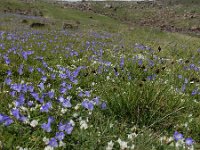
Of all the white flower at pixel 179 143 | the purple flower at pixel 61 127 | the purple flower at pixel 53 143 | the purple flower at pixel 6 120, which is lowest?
the white flower at pixel 179 143

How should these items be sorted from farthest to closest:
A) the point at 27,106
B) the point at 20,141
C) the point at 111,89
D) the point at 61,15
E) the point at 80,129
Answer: the point at 61,15
the point at 111,89
the point at 27,106
the point at 80,129
the point at 20,141

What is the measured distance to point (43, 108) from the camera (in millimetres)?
4426

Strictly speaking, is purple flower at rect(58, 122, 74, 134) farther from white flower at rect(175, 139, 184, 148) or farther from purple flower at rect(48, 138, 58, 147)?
white flower at rect(175, 139, 184, 148)

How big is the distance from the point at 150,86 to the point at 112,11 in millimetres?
91336

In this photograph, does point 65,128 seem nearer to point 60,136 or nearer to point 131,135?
point 60,136

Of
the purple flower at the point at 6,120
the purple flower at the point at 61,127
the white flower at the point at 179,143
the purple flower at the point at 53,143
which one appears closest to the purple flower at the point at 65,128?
the purple flower at the point at 61,127

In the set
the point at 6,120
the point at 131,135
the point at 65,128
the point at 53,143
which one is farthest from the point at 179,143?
the point at 6,120

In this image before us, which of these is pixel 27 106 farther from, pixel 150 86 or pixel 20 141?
pixel 150 86

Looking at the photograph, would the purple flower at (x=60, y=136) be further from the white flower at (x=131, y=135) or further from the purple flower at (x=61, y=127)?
the white flower at (x=131, y=135)

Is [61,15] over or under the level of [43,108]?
under

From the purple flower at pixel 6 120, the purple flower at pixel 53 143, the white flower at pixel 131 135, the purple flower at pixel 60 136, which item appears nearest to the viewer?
the purple flower at pixel 53 143

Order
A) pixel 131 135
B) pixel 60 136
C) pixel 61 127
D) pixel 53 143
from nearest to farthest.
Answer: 1. pixel 53 143
2. pixel 60 136
3. pixel 61 127
4. pixel 131 135

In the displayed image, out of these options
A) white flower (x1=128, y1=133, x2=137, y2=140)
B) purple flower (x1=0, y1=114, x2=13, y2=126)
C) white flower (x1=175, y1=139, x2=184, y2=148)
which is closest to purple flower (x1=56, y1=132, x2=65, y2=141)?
purple flower (x1=0, y1=114, x2=13, y2=126)

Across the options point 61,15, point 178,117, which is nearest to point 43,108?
point 178,117
